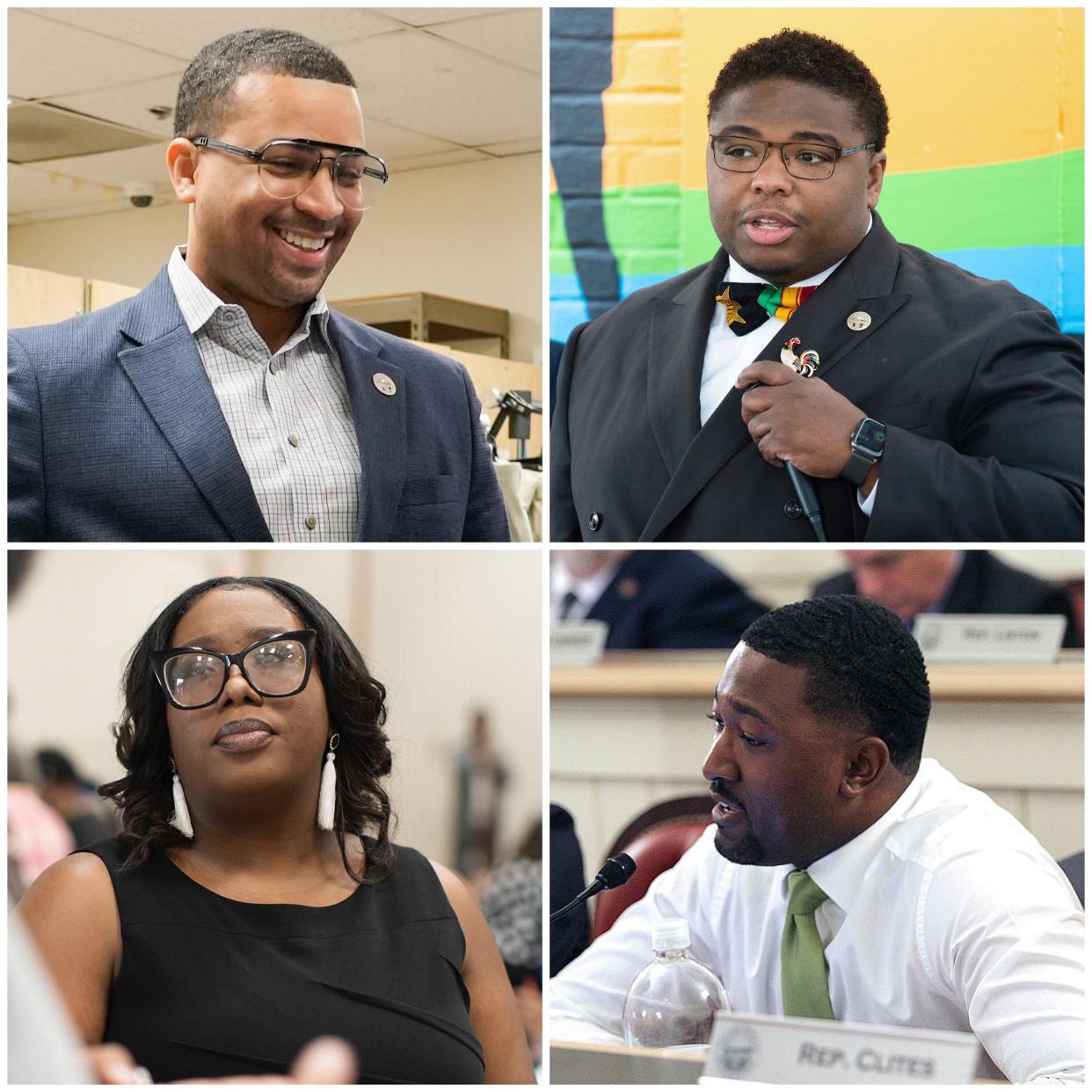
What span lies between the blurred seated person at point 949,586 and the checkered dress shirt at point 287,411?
61 centimetres

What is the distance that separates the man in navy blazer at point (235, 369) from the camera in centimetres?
151

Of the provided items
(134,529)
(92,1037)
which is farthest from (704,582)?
(92,1037)

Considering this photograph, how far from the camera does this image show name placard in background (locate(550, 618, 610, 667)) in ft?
5.70

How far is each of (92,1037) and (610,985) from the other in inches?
25.0

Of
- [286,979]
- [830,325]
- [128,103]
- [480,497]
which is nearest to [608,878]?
[286,979]

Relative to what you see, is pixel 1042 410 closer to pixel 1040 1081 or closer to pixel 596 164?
pixel 596 164

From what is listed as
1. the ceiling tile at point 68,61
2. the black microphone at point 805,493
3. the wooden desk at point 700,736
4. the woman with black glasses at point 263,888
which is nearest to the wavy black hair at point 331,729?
the woman with black glasses at point 263,888

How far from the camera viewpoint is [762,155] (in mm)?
1534

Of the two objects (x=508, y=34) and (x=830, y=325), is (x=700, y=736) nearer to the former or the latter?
(x=830, y=325)

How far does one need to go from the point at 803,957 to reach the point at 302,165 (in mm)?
1128

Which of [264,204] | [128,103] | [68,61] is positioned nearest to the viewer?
[264,204]

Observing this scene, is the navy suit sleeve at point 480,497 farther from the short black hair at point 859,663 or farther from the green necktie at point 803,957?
the green necktie at point 803,957

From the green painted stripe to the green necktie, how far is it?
0.80 m

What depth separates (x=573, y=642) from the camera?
174cm
